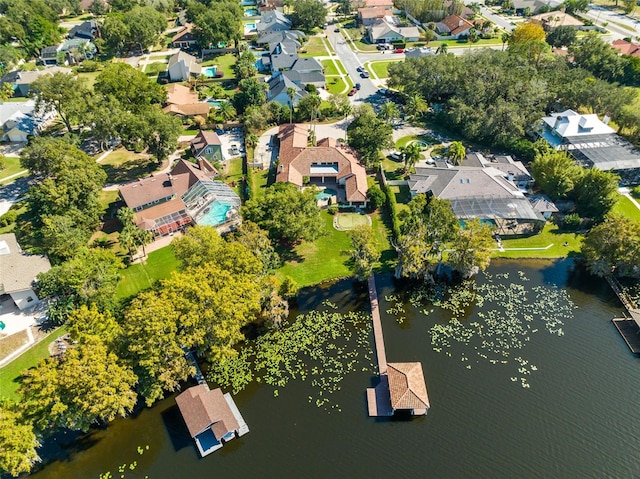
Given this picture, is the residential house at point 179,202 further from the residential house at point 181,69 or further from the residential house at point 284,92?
the residential house at point 181,69

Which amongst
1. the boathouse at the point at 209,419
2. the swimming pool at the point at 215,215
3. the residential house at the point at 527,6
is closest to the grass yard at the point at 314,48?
the residential house at the point at 527,6

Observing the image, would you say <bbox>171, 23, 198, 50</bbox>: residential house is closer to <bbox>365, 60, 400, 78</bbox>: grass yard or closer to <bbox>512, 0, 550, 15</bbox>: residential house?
<bbox>365, 60, 400, 78</bbox>: grass yard

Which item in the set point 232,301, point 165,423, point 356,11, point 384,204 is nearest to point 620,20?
point 356,11

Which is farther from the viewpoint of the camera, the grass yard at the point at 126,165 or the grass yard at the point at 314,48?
the grass yard at the point at 314,48

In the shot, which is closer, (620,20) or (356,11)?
(620,20)

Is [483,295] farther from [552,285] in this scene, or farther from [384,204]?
[384,204]

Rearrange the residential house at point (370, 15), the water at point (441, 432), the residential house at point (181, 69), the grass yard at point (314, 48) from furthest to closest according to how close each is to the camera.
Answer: the residential house at point (370, 15) → the grass yard at point (314, 48) → the residential house at point (181, 69) → the water at point (441, 432)
